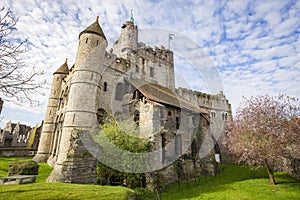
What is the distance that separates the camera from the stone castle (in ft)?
46.1

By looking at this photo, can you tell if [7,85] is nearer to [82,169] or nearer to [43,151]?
[82,169]

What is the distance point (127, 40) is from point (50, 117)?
15.6m

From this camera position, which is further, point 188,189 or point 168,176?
point 168,176

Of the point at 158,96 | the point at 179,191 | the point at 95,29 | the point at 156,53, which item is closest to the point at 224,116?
the point at 156,53

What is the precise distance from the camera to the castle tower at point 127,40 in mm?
27562

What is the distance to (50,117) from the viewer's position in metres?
24.2

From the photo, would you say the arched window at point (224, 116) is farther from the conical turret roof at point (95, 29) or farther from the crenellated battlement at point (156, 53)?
the conical turret roof at point (95, 29)

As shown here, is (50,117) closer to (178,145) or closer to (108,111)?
(108,111)

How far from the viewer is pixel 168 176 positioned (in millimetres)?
14016

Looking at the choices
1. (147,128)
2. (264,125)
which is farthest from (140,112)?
(264,125)

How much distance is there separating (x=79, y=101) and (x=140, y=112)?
5885 millimetres

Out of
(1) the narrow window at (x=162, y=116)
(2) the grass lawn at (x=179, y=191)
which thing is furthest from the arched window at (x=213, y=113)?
(1) the narrow window at (x=162, y=116)

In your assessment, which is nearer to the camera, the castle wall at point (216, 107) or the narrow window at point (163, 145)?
the narrow window at point (163, 145)

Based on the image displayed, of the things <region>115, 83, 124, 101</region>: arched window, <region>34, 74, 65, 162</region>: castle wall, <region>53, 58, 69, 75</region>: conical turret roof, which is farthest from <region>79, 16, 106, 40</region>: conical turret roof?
<region>34, 74, 65, 162</region>: castle wall
